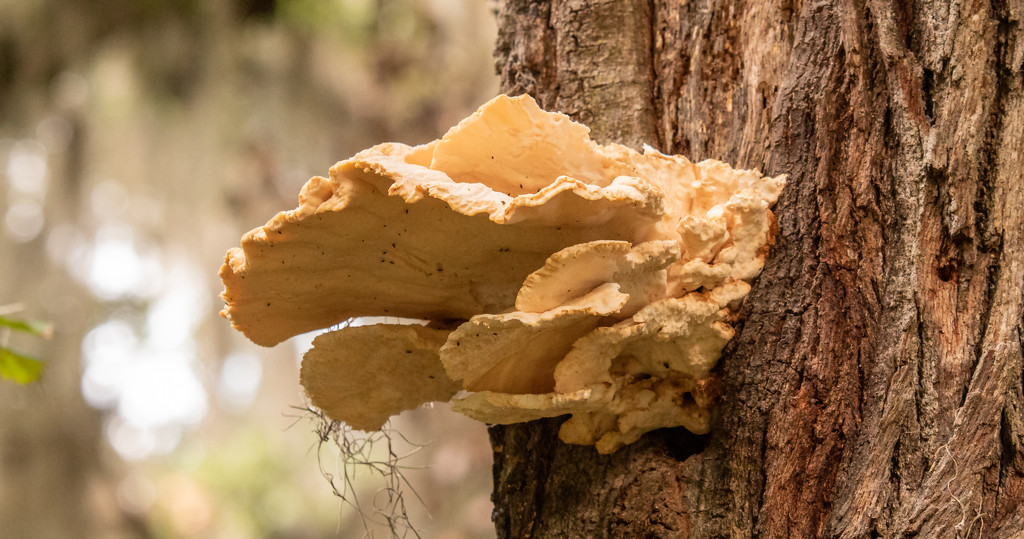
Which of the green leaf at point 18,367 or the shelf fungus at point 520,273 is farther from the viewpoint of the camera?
the green leaf at point 18,367

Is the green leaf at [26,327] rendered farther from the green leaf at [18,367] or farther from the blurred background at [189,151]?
the blurred background at [189,151]

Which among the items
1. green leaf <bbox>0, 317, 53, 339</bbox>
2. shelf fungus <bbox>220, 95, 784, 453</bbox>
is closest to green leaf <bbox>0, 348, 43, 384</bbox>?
green leaf <bbox>0, 317, 53, 339</bbox>

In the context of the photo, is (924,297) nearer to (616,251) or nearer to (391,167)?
(616,251)

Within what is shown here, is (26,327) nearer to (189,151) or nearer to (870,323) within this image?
(870,323)

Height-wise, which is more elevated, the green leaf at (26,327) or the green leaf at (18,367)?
the green leaf at (26,327)

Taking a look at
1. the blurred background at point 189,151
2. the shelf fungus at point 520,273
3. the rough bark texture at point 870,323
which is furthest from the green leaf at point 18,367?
the blurred background at point 189,151

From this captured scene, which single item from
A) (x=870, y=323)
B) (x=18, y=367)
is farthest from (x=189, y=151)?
(x=870, y=323)

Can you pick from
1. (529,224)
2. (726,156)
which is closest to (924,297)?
(726,156)
